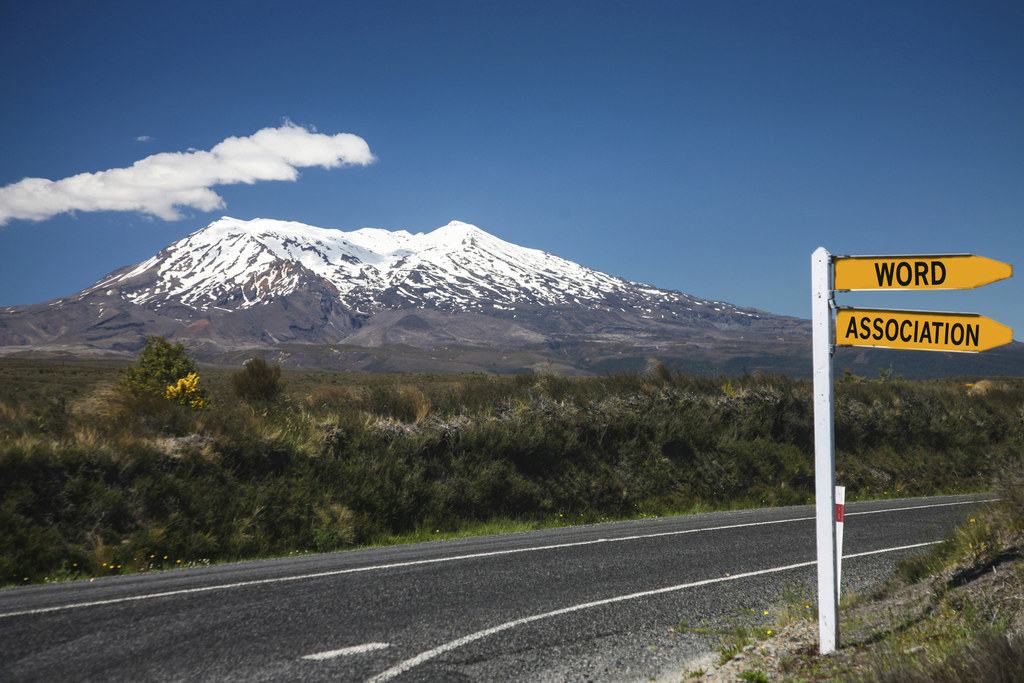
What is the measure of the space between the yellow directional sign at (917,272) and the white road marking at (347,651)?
4370 millimetres

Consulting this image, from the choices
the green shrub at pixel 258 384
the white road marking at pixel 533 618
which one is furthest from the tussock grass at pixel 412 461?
the white road marking at pixel 533 618

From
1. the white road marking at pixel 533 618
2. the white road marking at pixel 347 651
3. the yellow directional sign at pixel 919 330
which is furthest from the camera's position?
the white road marking at pixel 347 651

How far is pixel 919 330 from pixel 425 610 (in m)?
4.70

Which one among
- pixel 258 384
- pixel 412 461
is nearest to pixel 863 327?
pixel 412 461

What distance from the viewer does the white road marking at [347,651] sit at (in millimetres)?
5160

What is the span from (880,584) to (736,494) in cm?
849

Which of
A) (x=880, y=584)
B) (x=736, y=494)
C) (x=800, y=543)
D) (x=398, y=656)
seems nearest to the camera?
(x=398, y=656)

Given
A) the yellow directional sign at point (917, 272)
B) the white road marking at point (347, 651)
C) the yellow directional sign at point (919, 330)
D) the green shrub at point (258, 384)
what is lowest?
the white road marking at point (347, 651)

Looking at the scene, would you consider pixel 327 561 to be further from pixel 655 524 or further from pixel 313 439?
pixel 655 524

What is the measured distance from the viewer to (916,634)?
15.2 feet

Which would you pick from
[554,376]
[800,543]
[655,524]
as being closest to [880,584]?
[800,543]

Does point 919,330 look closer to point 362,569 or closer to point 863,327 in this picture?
point 863,327

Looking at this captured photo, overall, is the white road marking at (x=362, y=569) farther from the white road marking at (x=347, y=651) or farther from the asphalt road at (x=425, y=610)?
the white road marking at (x=347, y=651)

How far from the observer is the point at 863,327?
4711 mm
